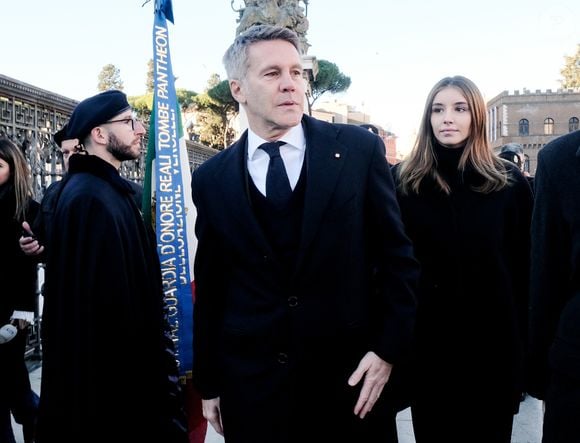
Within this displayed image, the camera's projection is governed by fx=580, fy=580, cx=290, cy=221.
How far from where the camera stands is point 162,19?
3885 millimetres

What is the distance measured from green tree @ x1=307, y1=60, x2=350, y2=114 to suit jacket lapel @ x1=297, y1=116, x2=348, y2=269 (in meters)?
34.3

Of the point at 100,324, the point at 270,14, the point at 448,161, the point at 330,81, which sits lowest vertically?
the point at 100,324

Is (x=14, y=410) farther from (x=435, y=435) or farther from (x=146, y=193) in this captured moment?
(x=435, y=435)

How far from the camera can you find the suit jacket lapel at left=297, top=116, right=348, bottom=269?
206 cm

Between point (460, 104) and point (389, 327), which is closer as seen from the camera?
point (389, 327)

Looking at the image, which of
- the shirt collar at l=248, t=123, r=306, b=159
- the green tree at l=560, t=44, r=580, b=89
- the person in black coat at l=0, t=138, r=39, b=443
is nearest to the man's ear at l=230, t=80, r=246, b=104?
the shirt collar at l=248, t=123, r=306, b=159

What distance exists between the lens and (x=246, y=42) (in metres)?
2.27

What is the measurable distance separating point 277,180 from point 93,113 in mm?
1456

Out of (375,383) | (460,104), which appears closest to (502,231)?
(460,104)

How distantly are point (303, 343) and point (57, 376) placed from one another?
1.28 metres

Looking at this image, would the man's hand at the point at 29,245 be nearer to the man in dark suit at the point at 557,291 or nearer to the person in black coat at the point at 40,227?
the person in black coat at the point at 40,227

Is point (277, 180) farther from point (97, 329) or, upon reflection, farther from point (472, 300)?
point (472, 300)

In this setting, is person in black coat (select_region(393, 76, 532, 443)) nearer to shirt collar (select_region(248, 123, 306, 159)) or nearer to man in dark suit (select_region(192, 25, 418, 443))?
man in dark suit (select_region(192, 25, 418, 443))

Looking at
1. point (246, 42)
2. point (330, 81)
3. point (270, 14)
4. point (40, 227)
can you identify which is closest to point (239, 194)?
point (246, 42)
